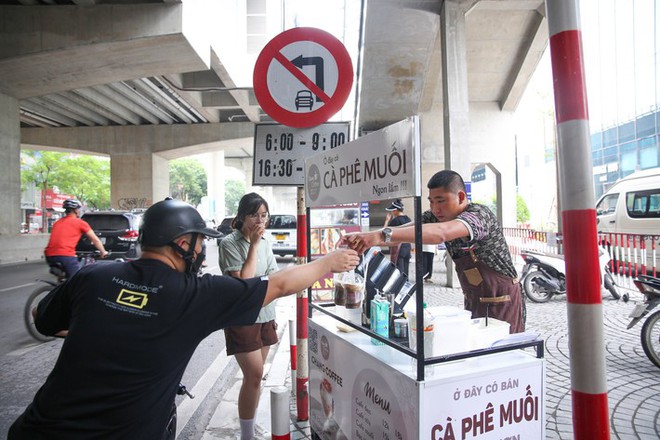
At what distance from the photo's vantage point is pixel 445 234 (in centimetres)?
244

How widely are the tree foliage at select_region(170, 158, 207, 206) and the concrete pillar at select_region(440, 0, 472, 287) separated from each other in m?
60.0

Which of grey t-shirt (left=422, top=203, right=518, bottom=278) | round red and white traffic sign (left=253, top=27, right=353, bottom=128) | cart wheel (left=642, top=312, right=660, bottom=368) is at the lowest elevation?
cart wheel (left=642, top=312, right=660, bottom=368)

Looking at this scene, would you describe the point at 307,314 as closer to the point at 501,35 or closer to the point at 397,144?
the point at 397,144

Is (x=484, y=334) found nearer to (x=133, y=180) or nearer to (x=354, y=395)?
(x=354, y=395)

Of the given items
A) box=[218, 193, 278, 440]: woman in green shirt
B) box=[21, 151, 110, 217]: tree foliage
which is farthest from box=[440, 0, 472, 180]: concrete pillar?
box=[21, 151, 110, 217]: tree foliage

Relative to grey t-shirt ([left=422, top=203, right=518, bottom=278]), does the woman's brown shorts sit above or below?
below

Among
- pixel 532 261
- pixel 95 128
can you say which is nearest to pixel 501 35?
pixel 532 261

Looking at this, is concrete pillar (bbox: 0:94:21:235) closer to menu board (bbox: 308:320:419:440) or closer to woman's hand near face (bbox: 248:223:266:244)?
woman's hand near face (bbox: 248:223:266:244)

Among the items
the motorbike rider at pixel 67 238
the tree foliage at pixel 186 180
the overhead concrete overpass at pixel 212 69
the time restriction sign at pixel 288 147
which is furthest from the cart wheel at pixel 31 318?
the tree foliage at pixel 186 180

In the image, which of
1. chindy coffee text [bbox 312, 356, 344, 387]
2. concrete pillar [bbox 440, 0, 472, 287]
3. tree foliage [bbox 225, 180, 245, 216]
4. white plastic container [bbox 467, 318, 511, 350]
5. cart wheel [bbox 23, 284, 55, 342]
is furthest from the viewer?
tree foliage [bbox 225, 180, 245, 216]

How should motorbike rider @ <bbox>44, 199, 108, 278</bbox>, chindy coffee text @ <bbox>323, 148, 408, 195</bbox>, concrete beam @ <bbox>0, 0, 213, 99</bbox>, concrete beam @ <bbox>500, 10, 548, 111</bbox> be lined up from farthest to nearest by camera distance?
concrete beam @ <bbox>500, 10, 548, 111</bbox>, concrete beam @ <bbox>0, 0, 213, 99</bbox>, motorbike rider @ <bbox>44, 199, 108, 278</bbox>, chindy coffee text @ <bbox>323, 148, 408, 195</bbox>

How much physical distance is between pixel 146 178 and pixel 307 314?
84.7ft

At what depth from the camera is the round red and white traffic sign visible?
3.21 meters

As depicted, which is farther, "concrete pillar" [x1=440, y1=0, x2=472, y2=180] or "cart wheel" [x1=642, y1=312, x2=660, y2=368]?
"concrete pillar" [x1=440, y1=0, x2=472, y2=180]
